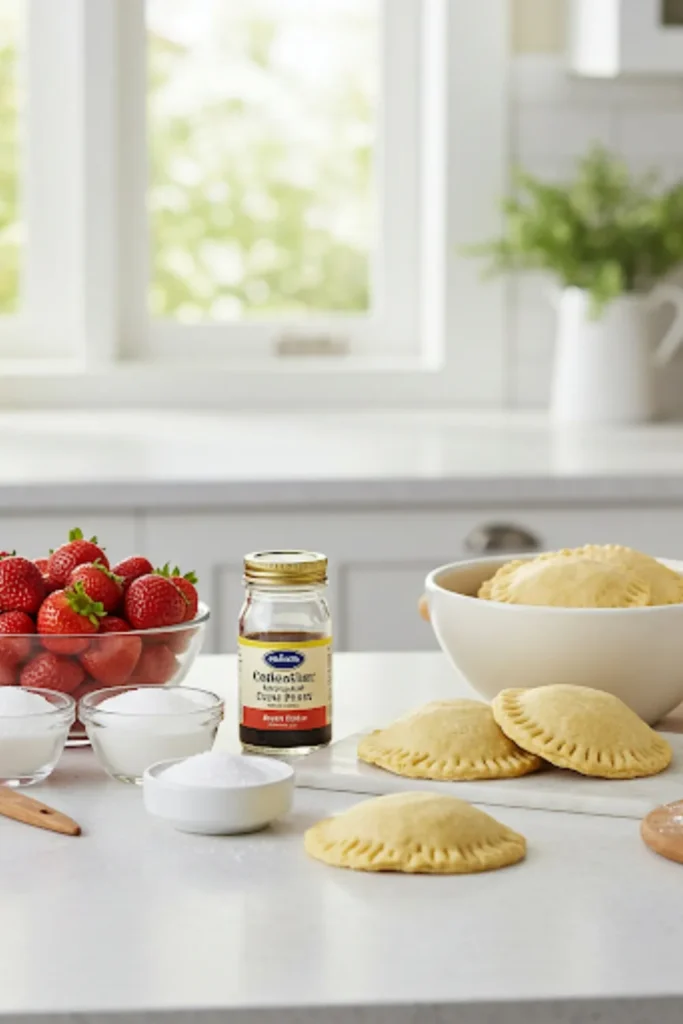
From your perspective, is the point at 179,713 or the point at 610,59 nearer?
the point at 179,713

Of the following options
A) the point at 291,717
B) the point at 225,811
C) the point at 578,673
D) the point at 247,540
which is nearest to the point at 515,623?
the point at 578,673

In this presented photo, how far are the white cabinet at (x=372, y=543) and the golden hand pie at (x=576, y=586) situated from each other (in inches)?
39.1

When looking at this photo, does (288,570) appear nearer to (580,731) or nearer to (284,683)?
(284,683)

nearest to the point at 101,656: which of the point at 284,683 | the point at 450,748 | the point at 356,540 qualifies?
the point at 284,683

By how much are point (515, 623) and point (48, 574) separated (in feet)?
1.01

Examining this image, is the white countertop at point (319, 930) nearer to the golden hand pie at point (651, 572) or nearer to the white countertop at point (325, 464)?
the golden hand pie at point (651, 572)

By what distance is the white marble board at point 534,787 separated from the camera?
92 cm

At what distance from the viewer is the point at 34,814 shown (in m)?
0.90

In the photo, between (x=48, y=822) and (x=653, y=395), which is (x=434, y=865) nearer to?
(x=48, y=822)

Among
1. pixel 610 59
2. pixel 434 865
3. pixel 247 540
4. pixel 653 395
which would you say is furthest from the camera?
pixel 653 395

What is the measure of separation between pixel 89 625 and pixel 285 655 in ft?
0.41

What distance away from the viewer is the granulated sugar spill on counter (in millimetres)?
875

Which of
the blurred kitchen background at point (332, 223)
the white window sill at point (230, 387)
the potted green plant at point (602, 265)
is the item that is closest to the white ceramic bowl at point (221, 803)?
the blurred kitchen background at point (332, 223)

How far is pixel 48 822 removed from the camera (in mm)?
893
